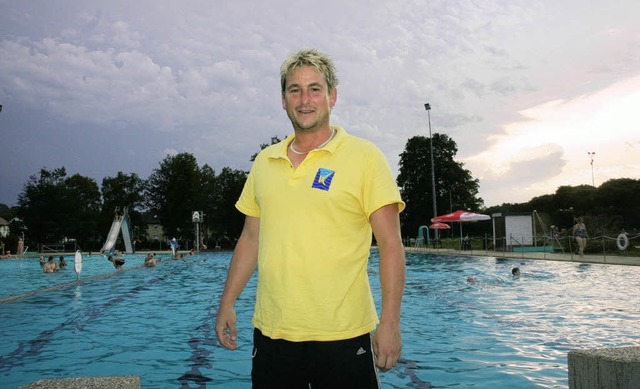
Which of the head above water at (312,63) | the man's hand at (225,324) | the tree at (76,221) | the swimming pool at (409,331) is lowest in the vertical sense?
the swimming pool at (409,331)

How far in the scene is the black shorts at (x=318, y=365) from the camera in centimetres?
219

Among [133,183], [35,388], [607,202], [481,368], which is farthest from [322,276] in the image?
[133,183]

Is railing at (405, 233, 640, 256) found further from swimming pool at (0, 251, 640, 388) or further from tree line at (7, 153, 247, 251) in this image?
tree line at (7, 153, 247, 251)

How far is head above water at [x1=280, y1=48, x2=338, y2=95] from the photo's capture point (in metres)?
2.42

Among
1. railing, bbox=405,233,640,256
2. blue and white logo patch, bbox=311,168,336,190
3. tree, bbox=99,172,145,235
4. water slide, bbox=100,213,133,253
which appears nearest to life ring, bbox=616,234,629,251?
railing, bbox=405,233,640,256

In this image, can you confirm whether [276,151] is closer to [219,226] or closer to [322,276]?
[322,276]

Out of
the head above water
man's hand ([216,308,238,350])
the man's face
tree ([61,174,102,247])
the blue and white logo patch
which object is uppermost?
tree ([61,174,102,247])

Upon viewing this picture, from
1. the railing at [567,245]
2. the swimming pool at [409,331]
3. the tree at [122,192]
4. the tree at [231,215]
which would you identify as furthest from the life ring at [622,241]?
the tree at [122,192]

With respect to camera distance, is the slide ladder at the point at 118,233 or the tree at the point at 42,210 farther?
the tree at the point at 42,210

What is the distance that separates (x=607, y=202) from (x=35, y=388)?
77.0m

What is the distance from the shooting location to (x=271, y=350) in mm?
2279

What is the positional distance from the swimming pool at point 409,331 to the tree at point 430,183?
4519 centimetres

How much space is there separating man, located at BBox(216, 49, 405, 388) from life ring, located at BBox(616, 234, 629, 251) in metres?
24.9

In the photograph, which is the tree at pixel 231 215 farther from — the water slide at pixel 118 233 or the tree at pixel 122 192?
the tree at pixel 122 192
